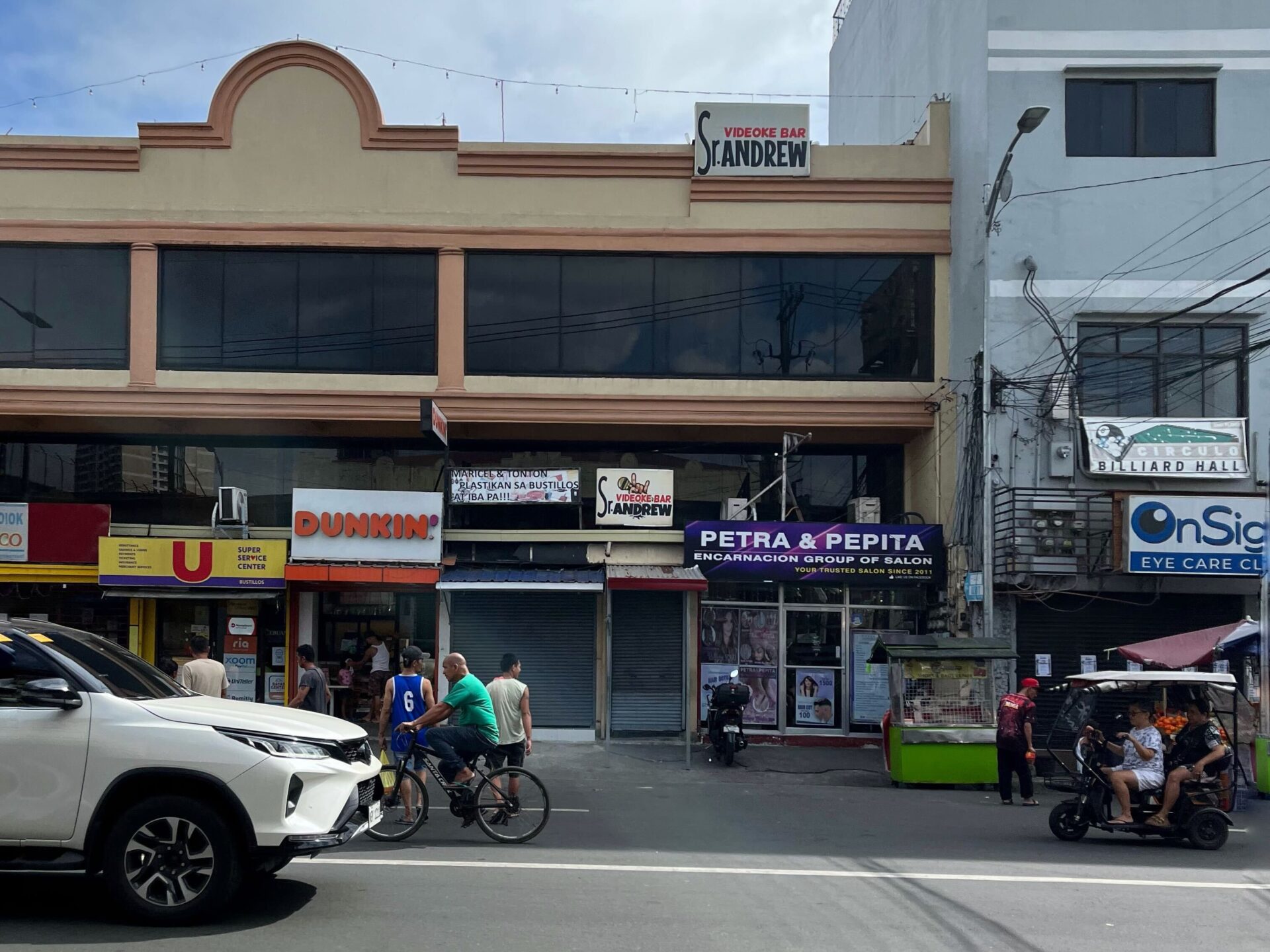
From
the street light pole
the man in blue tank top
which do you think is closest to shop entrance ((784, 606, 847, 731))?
the street light pole

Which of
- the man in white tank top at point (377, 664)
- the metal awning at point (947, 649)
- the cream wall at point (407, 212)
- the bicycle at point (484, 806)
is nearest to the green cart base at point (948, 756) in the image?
the metal awning at point (947, 649)

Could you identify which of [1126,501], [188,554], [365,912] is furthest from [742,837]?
[188,554]

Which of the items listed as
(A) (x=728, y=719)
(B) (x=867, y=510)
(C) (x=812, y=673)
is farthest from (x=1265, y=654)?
(A) (x=728, y=719)

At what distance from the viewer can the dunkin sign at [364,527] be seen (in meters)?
19.3

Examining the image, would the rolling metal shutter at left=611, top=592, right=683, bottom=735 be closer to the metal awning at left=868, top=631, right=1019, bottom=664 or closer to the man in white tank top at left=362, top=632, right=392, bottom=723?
the man in white tank top at left=362, top=632, right=392, bottom=723

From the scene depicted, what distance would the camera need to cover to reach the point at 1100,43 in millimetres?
19172

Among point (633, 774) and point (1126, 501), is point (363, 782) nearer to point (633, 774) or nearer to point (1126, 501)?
point (633, 774)

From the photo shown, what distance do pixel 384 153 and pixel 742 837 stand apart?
1315 cm

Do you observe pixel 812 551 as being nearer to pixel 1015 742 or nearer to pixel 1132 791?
pixel 1015 742

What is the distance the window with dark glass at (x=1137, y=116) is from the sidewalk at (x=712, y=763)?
10.2 metres

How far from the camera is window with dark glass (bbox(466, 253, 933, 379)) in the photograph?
65.1ft

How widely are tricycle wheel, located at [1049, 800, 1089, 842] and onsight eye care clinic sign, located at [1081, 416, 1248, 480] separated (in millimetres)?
7823

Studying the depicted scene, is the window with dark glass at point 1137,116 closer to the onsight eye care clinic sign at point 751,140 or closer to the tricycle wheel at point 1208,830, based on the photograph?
the onsight eye care clinic sign at point 751,140

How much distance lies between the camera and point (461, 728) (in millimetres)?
10766
